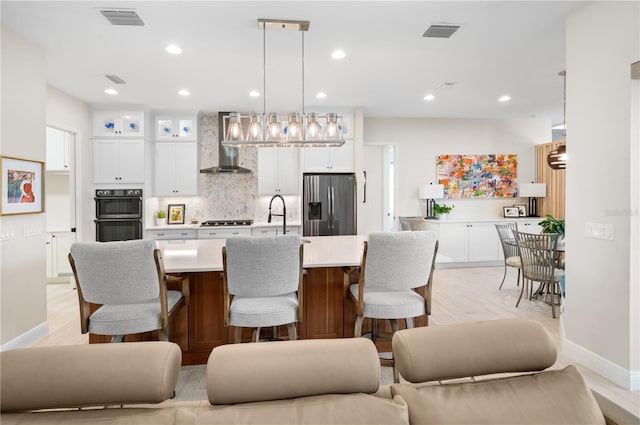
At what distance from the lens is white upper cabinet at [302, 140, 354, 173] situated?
585 centimetres

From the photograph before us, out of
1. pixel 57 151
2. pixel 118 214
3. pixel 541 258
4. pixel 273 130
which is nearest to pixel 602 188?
pixel 541 258

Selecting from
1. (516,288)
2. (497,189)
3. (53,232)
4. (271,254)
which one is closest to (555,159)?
(516,288)

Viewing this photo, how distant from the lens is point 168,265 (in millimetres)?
2527

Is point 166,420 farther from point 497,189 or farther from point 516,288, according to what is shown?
point 497,189

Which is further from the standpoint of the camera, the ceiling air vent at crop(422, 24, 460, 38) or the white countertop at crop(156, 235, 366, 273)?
the ceiling air vent at crop(422, 24, 460, 38)

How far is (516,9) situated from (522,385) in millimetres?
2836

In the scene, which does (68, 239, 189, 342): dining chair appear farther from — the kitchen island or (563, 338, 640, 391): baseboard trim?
(563, 338, 640, 391): baseboard trim

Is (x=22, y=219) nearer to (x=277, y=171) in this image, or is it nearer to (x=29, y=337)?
(x=29, y=337)

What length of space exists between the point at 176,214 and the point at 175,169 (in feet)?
2.57

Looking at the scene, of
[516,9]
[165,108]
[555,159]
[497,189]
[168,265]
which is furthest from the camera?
[497,189]

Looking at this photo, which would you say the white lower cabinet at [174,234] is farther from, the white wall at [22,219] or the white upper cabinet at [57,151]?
the white wall at [22,219]

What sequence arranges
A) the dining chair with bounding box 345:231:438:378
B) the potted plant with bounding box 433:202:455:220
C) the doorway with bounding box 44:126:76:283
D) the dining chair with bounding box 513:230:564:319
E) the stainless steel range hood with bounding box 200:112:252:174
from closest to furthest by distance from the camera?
1. the dining chair with bounding box 345:231:438:378
2. the dining chair with bounding box 513:230:564:319
3. the doorway with bounding box 44:126:76:283
4. the stainless steel range hood with bounding box 200:112:252:174
5. the potted plant with bounding box 433:202:455:220

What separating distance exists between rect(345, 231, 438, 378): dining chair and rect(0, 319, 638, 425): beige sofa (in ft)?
3.92

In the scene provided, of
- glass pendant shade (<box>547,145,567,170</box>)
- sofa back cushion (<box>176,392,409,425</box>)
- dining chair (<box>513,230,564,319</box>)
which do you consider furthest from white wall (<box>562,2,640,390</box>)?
sofa back cushion (<box>176,392,409,425</box>)
